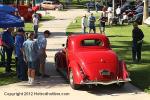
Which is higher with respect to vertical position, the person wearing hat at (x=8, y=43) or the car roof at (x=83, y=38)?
the car roof at (x=83, y=38)

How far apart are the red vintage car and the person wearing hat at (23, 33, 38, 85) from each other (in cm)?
112

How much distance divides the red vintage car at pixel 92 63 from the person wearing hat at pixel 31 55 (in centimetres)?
112

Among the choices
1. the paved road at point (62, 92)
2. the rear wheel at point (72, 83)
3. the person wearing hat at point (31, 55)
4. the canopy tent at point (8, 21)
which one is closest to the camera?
the paved road at point (62, 92)

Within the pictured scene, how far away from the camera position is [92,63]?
16016mm

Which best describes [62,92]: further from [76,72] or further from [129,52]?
[129,52]

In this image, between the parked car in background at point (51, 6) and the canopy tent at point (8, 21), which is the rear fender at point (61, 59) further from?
the parked car in background at point (51, 6)

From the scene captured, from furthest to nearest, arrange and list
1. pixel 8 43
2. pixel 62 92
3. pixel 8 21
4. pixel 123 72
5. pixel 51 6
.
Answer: pixel 51 6 → pixel 8 43 → pixel 8 21 → pixel 123 72 → pixel 62 92

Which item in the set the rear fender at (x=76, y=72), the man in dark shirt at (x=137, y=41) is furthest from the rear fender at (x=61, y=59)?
the man in dark shirt at (x=137, y=41)

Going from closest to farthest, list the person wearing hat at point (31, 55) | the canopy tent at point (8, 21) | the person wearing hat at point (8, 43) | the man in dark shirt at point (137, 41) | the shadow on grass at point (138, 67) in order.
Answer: the person wearing hat at point (31, 55) < the shadow on grass at point (138, 67) < the canopy tent at point (8, 21) < the person wearing hat at point (8, 43) < the man in dark shirt at point (137, 41)

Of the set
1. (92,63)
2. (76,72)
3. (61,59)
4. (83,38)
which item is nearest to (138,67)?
(61,59)

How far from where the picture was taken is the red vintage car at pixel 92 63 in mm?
15641

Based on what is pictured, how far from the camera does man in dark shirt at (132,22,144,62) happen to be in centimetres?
2089

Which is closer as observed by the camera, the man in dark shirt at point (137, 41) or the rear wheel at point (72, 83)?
the rear wheel at point (72, 83)

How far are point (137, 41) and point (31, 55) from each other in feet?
19.3
